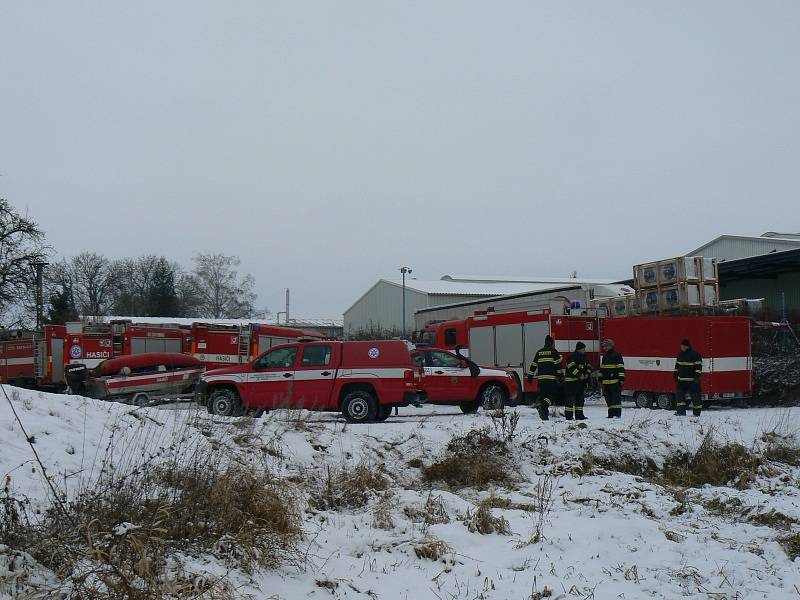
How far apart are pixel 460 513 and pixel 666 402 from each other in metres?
13.9

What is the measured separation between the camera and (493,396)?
1839 centimetres

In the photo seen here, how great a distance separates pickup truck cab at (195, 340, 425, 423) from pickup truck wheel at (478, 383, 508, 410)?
2.92m

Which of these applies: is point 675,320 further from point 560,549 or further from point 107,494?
point 107,494

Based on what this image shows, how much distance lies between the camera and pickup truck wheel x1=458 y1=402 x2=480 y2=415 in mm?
18438

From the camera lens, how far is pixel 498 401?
1827 cm

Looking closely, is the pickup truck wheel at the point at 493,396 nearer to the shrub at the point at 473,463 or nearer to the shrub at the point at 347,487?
the shrub at the point at 473,463

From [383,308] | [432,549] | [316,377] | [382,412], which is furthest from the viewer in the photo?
[383,308]

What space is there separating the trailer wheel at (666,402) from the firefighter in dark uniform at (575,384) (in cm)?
622

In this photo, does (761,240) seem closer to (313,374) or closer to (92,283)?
(313,374)

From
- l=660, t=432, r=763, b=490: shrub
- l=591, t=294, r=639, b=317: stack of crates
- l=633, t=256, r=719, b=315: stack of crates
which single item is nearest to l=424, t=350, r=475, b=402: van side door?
l=660, t=432, r=763, b=490: shrub

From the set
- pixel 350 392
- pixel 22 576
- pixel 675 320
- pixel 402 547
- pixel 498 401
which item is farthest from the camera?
pixel 675 320

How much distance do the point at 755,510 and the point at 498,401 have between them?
370 inches

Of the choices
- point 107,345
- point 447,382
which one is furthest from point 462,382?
point 107,345

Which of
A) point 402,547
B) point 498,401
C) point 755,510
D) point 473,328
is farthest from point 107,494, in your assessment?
point 473,328
